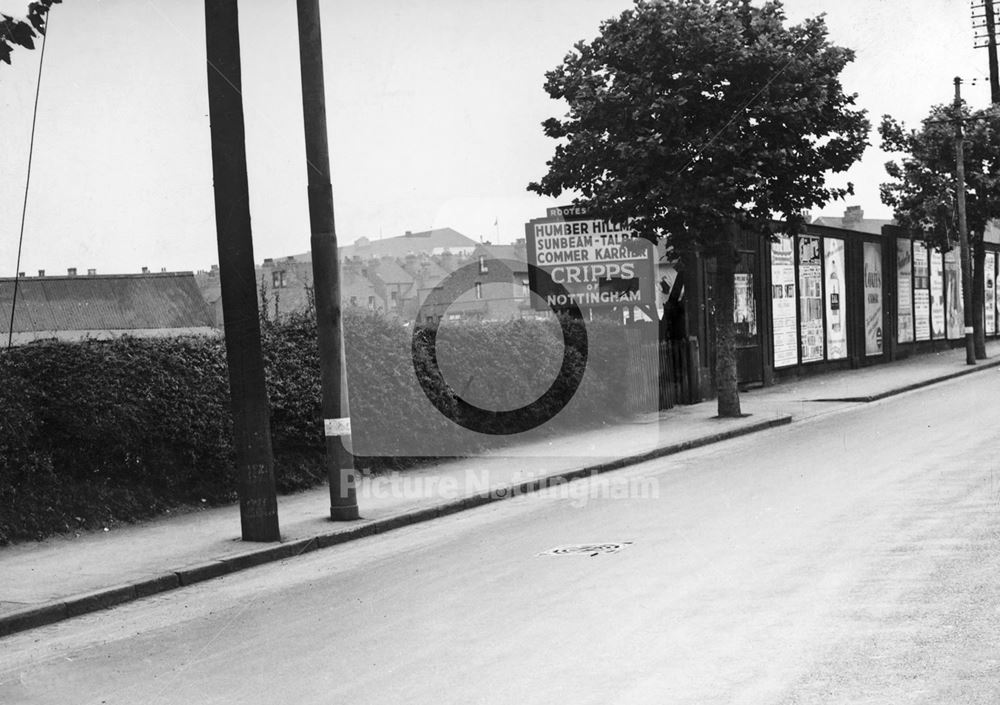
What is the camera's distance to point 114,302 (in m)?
97.5

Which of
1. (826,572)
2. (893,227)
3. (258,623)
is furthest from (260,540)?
(893,227)

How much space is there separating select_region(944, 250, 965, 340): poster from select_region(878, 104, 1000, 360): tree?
5804 millimetres

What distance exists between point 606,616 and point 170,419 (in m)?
7.14

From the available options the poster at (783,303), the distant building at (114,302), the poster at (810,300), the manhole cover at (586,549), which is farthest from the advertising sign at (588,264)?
the distant building at (114,302)

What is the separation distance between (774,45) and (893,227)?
22847 mm

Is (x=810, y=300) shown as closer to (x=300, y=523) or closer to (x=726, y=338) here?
(x=726, y=338)

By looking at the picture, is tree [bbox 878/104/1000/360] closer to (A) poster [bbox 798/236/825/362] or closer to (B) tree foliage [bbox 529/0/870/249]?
(A) poster [bbox 798/236/825/362]

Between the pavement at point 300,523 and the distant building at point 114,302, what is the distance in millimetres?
76391

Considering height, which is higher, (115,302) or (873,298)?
(115,302)

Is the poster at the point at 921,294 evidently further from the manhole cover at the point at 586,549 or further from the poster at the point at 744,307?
A: the manhole cover at the point at 586,549

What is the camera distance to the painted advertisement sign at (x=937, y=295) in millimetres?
43375

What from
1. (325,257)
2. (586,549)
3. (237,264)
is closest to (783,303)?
(325,257)

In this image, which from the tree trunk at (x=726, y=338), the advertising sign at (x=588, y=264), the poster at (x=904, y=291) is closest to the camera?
the tree trunk at (x=726, y=338)

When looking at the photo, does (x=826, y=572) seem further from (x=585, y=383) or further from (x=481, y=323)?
(x=585, y=383)
